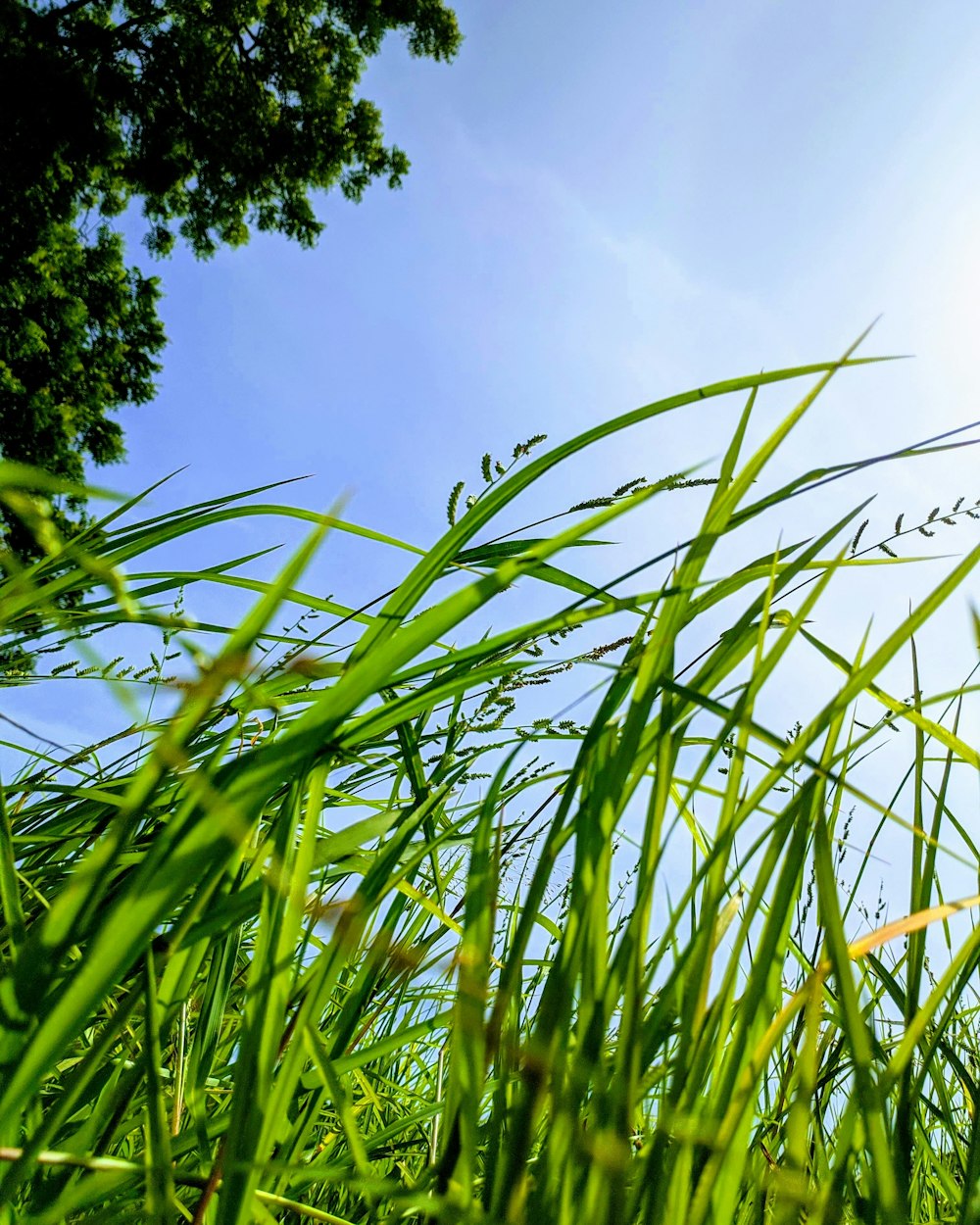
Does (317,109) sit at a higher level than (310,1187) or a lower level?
higher

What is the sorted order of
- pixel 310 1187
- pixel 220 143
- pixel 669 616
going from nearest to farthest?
pixel 669 616 → pixel 310 1187 → pixel 220 143

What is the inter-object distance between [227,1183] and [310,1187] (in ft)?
1.79

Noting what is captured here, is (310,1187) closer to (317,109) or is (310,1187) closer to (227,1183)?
(227,1183)

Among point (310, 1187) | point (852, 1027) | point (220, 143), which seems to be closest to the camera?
point (852, 1027)

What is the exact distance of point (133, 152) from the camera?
11109 mm

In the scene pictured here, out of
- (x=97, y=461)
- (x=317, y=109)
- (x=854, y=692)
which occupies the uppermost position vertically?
(x=317, y=109)

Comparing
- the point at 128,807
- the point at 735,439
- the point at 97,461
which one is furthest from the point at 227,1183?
the point at 97,461

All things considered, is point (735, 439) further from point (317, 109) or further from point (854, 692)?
point (317, 109)

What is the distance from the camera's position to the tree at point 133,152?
9.85 metres

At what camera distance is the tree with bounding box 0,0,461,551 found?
985cm

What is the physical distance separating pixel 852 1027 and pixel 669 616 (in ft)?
0.67

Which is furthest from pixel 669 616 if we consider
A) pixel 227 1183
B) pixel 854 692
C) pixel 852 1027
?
pixel 227 1183

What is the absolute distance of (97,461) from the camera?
1162cm

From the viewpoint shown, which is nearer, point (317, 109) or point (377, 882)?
point (377, 882)
